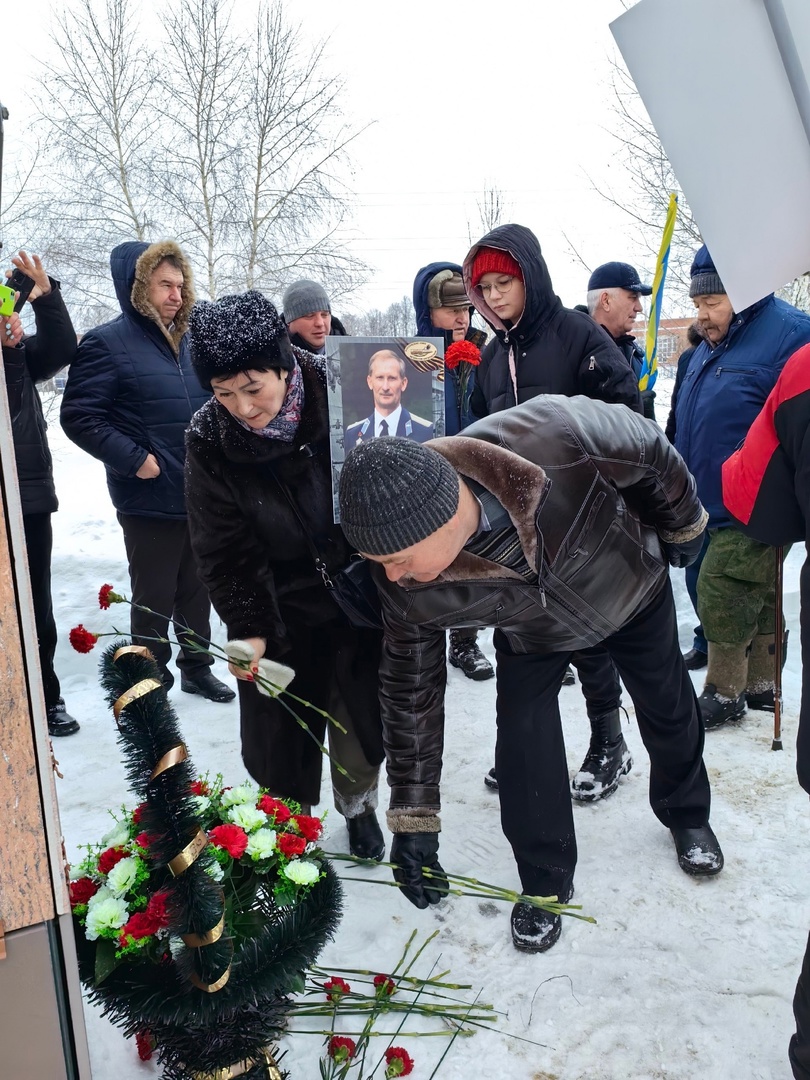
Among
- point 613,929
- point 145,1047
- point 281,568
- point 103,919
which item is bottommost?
point 613,929

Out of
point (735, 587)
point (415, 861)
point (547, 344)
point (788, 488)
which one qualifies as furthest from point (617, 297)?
point (415, 861)

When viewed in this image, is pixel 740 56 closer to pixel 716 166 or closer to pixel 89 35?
pixel 716 166

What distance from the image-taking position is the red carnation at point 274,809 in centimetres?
174

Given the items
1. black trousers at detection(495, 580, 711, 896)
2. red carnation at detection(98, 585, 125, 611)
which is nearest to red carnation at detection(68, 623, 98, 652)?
red carnation at detection(98, 585, 125, 611)

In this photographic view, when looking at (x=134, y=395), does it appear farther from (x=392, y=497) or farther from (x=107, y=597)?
(x=392, y=497)

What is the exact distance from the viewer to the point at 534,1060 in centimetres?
191

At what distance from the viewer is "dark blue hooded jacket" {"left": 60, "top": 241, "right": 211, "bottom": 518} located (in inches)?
144

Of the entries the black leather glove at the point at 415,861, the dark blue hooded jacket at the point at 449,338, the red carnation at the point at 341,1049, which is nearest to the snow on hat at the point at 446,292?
the dark blue hooded jacket at the point at 449,338

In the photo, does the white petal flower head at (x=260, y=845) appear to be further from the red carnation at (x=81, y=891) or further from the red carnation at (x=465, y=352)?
the red carnation at (x=465, y=352)

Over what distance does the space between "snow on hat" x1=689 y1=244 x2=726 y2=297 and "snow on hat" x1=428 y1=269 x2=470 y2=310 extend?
106 cm

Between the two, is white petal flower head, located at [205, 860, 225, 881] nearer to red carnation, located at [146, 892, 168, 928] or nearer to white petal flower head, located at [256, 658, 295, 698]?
red carnation, located at [146, 892, 168, 928]

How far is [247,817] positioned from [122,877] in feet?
0.87

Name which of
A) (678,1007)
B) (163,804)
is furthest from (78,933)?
(678,1007)

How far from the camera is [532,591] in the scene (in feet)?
6.42
